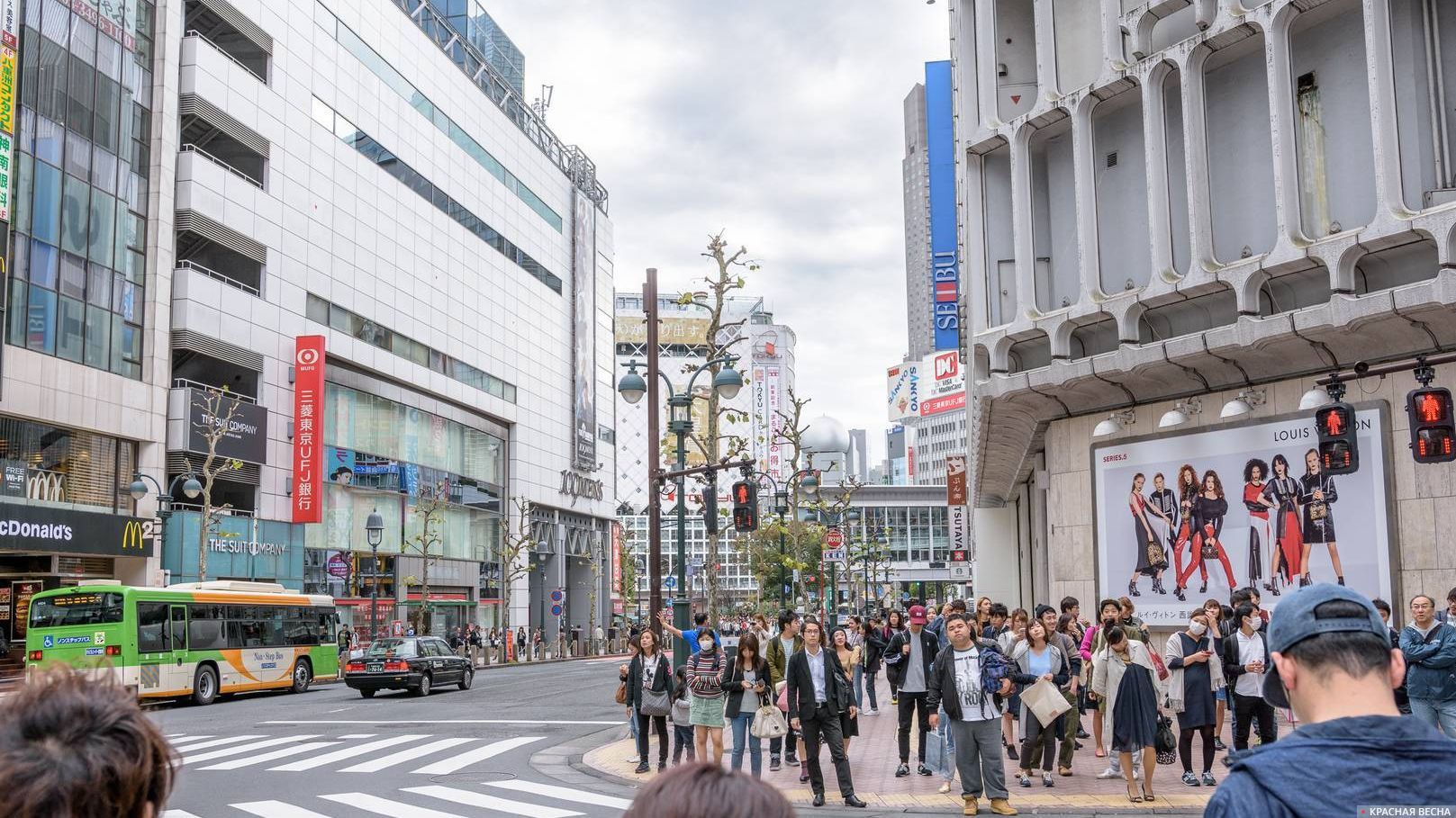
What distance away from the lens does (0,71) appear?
106ft

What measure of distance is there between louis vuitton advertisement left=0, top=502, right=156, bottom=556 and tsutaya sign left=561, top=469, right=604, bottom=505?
41.5 meters

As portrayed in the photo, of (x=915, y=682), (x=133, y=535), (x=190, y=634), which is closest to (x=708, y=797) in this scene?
(x=915, y=682)

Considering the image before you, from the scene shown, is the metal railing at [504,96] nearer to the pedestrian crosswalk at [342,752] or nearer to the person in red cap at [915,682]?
the pedestrian crosswalk at [342,752]

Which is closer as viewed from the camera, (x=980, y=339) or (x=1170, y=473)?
(x=1170, y=473)

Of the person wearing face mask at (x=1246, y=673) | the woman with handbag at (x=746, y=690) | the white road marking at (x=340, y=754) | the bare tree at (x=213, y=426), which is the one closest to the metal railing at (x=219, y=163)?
the bare tree at (x=213, y=426)

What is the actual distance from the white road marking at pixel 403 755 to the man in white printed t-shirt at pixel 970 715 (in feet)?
26.4

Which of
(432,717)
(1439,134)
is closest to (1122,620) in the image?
(1439,134)

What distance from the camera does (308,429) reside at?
49312 millimetres

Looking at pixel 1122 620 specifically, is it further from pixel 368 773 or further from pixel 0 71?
pixel 0 71

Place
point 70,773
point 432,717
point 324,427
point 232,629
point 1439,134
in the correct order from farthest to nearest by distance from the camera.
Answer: point 324,427 → point 232,629 → point 432,717 → point 1439,134 → point 70,773

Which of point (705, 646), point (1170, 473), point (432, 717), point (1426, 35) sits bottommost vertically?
point (432, 717)

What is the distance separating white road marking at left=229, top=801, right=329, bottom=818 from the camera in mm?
12789

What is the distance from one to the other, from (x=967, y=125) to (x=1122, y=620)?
40.8 feet

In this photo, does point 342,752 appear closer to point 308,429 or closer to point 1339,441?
point 1339,441
